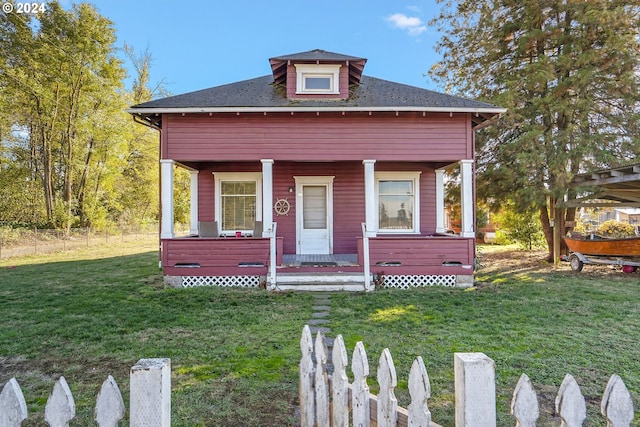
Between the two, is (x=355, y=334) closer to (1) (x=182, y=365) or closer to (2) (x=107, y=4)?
(1) (x=182, y=365)

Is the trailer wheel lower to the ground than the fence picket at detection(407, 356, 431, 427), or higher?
lower

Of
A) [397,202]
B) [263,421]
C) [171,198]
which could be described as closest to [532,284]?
[397,202]

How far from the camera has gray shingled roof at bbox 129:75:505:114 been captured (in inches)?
315

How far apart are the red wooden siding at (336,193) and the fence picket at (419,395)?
8.52 meters

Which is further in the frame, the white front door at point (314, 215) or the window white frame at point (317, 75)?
the white front door at point (314, 215)

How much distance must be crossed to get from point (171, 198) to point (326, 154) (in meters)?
3.74

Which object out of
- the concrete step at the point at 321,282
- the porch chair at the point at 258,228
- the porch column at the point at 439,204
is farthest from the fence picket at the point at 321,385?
the porch column at the point at 439,204

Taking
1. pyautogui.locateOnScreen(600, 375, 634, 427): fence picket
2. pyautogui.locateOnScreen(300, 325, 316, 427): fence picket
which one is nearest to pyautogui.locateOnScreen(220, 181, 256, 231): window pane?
pyautogui.locateOnScreen(300, 325, 316, 427): fence picket

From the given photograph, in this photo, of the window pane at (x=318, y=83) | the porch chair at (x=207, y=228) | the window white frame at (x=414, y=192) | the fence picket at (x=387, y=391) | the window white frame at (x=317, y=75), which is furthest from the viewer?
the window white frame at (x=414, y=192)

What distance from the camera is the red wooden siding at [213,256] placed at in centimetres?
798

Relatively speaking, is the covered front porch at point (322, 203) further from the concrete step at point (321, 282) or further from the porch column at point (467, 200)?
the concrete step at point (321, 282)

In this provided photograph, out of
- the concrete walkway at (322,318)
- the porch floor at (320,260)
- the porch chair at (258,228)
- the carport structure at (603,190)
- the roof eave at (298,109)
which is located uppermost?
the roof eave at (298,109)

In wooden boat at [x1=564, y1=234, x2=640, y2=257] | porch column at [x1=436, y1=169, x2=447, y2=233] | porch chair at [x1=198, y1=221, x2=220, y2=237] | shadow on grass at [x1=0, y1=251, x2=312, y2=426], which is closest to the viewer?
shadow on grass at [x1=0, y1=251, x2=312, y2=426]

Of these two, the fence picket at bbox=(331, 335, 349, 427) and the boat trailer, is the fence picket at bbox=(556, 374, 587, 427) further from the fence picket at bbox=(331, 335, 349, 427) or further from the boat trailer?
Result: the boat trailer
